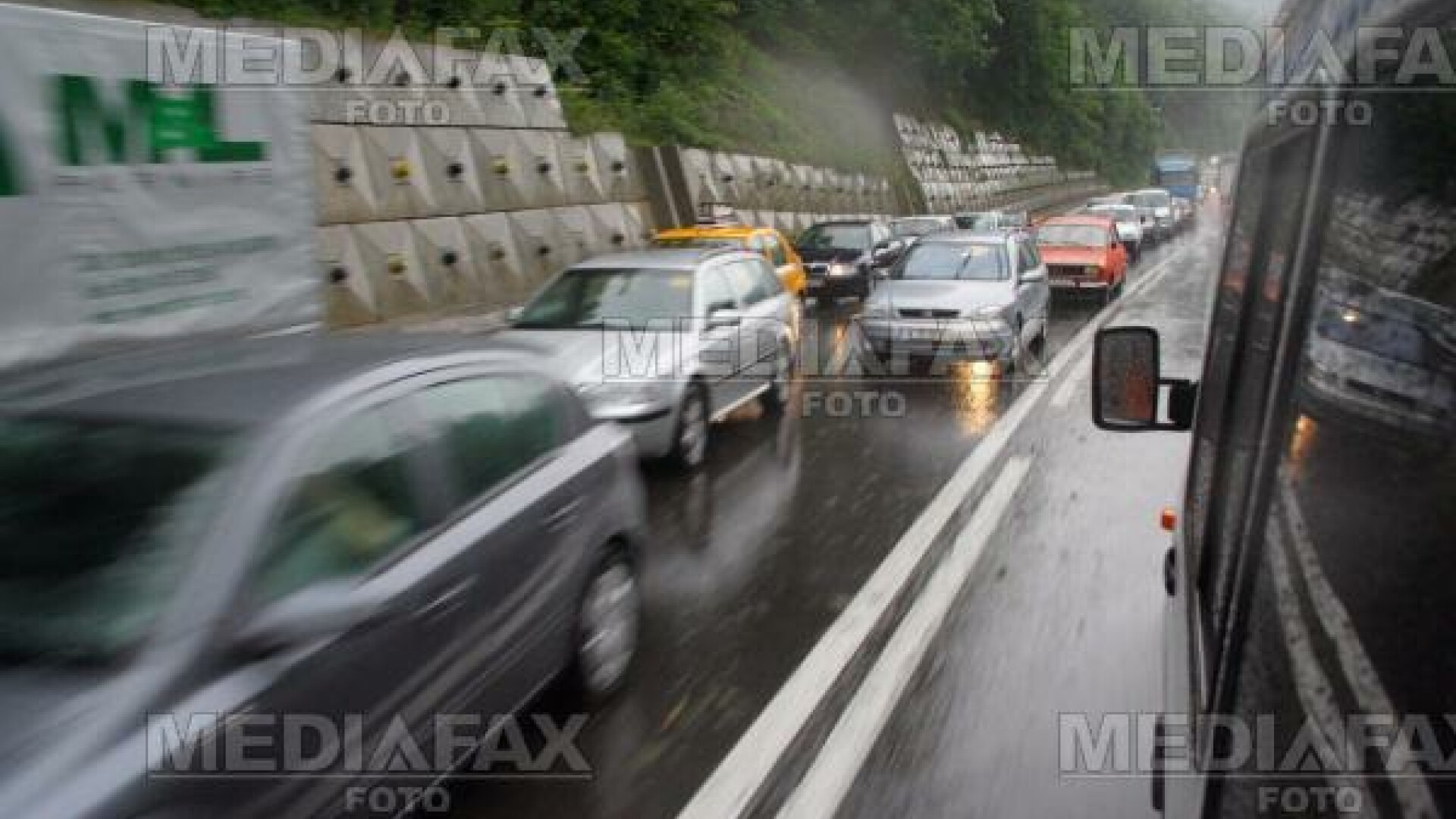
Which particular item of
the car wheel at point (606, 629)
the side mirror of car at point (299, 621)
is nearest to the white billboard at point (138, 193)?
the car wheel at point (606, 629)

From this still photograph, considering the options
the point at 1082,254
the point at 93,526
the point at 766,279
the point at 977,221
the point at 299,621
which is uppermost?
the point at 93,526

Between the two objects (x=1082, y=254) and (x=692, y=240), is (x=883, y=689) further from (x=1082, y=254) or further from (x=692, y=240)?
(x=1082, y=254)

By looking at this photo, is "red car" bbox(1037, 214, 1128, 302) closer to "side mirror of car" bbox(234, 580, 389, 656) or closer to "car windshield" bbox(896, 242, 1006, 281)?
"car windshield" bbox(896, 242, 1006, 281)

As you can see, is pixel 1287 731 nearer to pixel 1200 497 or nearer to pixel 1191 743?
pixel 1191 743

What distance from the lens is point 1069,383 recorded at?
13.3m

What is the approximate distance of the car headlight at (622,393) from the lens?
343 inches

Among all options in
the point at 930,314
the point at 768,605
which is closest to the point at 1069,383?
the point at 930,314

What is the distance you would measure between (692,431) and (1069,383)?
18.6 feet

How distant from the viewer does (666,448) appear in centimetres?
898

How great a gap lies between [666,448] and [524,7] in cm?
1719

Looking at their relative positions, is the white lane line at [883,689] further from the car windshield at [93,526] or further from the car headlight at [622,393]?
the car headlight at [622,393]

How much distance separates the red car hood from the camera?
2150cm

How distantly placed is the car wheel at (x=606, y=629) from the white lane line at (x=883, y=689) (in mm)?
982

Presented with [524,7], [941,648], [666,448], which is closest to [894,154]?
[524,7]
